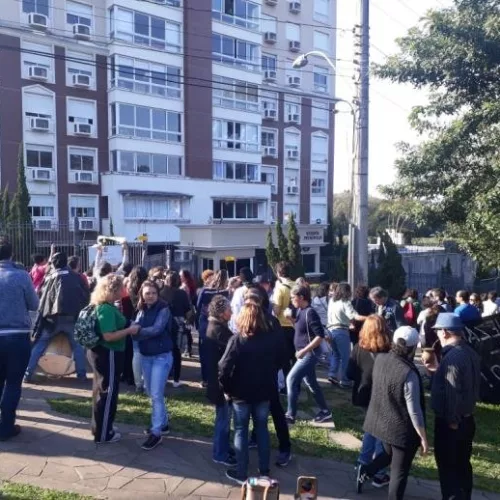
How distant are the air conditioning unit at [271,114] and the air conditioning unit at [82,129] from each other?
14.1 m

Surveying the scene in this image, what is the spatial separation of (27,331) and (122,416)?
1.66m

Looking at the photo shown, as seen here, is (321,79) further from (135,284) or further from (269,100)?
(135,284)

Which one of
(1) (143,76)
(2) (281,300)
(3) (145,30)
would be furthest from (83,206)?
A: (2) (281,300)

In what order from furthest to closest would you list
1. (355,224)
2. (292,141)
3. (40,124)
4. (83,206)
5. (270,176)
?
(292,141), (270,176), (83,206), (40,124), (355,224)

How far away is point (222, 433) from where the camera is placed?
519 cm

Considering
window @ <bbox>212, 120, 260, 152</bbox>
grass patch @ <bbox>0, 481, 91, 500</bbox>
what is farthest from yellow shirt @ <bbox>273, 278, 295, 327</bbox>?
window @ <bbox>212, 120, 260, 152</bbox>

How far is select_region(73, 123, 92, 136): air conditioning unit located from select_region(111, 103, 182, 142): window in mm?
1410

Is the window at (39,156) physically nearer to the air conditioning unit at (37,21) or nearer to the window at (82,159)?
the window at (82,159)

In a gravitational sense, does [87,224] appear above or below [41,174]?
below

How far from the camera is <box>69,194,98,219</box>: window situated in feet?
105

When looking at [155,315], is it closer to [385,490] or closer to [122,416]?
[122,416]

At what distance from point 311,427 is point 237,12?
115 ft

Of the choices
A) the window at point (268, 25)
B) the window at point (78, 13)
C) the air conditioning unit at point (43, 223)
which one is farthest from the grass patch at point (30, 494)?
the window at point (268, 25)

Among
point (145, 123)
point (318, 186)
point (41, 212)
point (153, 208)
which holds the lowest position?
Result: point (41, 212)
